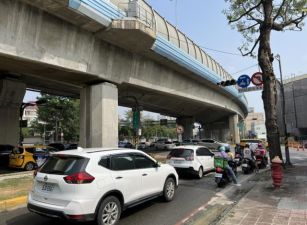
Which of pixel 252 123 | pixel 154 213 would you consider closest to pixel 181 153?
pixel 154 213

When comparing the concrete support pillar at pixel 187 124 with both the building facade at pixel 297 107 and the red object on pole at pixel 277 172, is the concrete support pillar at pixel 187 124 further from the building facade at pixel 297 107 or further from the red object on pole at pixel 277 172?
the red object on pole at pixel 277 172

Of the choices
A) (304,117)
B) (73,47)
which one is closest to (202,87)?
(73,47)

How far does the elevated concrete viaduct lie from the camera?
13.0 meters

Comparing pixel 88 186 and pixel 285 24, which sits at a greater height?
pixel 285 24

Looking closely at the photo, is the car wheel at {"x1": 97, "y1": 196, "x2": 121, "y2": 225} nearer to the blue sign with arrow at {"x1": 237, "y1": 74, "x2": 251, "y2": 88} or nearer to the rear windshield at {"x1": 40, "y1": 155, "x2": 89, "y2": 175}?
the rear windshield at {"x1": 40, "y1": 155, "x2": 89, "y2": 175}

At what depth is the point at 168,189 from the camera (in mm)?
9758

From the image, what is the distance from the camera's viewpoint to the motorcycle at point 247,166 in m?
16.1

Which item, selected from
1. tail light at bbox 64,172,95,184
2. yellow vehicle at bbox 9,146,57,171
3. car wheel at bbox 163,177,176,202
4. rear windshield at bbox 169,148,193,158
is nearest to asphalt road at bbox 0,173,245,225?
car wheel at bbox 163,177,176,202

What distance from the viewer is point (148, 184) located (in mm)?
8656

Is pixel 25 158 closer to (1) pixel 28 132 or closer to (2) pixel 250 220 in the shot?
(2) pixel 250 220

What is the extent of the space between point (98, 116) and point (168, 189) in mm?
9117

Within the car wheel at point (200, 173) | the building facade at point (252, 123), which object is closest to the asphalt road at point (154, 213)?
the car wheel at point (200, 173)

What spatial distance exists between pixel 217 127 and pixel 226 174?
219ft

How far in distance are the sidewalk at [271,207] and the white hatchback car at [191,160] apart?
4.21 m
